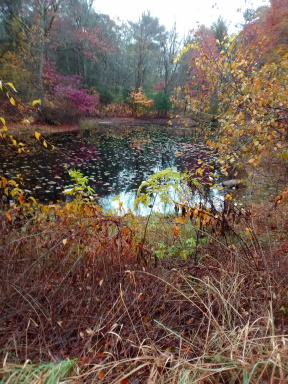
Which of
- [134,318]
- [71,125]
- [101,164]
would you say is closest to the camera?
[134,318]

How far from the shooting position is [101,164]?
10.1 metres

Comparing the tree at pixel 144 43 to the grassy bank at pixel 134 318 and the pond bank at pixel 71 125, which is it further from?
the grassy bank at pixel 134 318

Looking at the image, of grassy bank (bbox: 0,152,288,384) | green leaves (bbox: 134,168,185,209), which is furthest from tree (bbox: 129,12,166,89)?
grassy bank (bbox: 0,152,288,384)

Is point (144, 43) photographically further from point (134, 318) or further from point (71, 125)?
point (134, 318)

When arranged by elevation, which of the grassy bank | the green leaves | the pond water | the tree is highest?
the tree

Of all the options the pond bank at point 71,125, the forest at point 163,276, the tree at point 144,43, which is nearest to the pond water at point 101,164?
the forest at point 163,276

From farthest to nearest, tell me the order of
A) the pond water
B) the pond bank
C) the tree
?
the tree → the pond bank → the pond water

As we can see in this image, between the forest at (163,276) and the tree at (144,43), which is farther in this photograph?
the tree at (144,43)

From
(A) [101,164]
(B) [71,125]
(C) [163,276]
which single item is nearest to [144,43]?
(B) [71,125]

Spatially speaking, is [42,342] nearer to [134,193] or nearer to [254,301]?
[254,301]

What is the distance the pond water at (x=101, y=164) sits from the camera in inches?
281

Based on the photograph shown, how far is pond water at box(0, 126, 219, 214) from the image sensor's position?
713 centimetres

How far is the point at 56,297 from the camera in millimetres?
1861

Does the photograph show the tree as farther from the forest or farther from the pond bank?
the forest
